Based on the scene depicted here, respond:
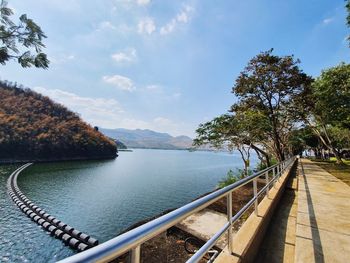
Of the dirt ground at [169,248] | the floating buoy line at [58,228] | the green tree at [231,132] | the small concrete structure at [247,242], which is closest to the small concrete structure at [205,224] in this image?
the dirt ground at [169,248]

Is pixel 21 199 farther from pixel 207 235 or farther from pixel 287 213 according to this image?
pixel 287 213

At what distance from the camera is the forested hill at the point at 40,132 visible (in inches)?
2009

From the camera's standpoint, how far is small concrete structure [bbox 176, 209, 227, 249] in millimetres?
5184

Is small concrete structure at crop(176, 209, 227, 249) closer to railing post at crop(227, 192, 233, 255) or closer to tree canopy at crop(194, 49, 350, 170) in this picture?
railing post at crop(227, 192, 233, 255)

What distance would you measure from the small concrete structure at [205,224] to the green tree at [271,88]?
30.9 feet

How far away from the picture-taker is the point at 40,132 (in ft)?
195

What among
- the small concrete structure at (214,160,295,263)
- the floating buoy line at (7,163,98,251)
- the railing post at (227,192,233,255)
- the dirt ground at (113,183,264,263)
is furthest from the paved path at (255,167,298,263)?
the floating buoy line at (7,163,98,251)

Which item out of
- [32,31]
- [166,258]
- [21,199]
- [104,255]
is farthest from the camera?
[21,199]

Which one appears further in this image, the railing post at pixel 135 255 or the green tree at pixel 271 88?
the green tree at pixel 271 88

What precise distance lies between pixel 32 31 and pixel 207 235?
6535 mm

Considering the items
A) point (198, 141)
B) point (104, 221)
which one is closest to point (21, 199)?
point (104, 221)


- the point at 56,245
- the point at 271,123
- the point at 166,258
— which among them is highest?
the point at 271,123

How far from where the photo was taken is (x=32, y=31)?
496cm

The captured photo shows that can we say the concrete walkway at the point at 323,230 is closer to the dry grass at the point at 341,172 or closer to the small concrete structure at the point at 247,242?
the small concrete structure at the point at 247,242
